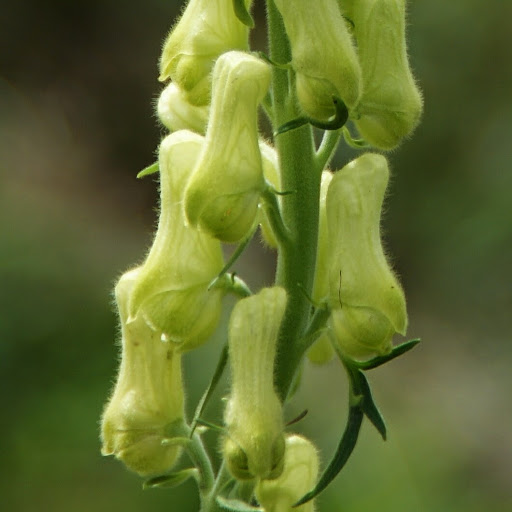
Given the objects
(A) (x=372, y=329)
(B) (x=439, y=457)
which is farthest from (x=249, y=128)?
(B) (x=439, y=457)

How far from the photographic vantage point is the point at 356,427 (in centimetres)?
249

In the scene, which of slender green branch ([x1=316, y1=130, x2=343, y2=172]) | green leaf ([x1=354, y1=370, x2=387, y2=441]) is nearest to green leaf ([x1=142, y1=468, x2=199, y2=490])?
green leaf ([x1=354, y1=370, x2=387, y2=441])

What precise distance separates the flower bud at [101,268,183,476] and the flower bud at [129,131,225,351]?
192 mm

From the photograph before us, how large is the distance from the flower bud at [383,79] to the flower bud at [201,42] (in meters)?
0.29

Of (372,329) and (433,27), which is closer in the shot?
(372,329)

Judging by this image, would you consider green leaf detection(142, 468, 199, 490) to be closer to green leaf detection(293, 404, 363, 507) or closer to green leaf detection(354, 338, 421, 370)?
green leaf detection(293, 404, 363, 507)

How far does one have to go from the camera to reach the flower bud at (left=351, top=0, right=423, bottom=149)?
8.11 feet

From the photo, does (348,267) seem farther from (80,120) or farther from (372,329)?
(80,120)

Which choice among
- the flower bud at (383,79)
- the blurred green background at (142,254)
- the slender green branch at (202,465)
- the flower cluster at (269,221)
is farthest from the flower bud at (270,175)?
the blurred green background at (142,254)

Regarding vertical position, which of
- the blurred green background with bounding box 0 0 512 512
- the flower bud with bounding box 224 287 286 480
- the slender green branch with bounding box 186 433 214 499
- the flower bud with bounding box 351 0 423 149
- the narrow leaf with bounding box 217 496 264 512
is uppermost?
the flower bud with bounding box 351 0 423 149

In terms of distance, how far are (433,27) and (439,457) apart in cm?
455

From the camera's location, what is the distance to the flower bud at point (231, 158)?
236 cm

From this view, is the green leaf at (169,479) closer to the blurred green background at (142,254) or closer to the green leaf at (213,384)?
the green leaf at (213,384)

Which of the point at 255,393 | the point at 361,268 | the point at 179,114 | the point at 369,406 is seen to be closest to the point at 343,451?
the point at 369,406
